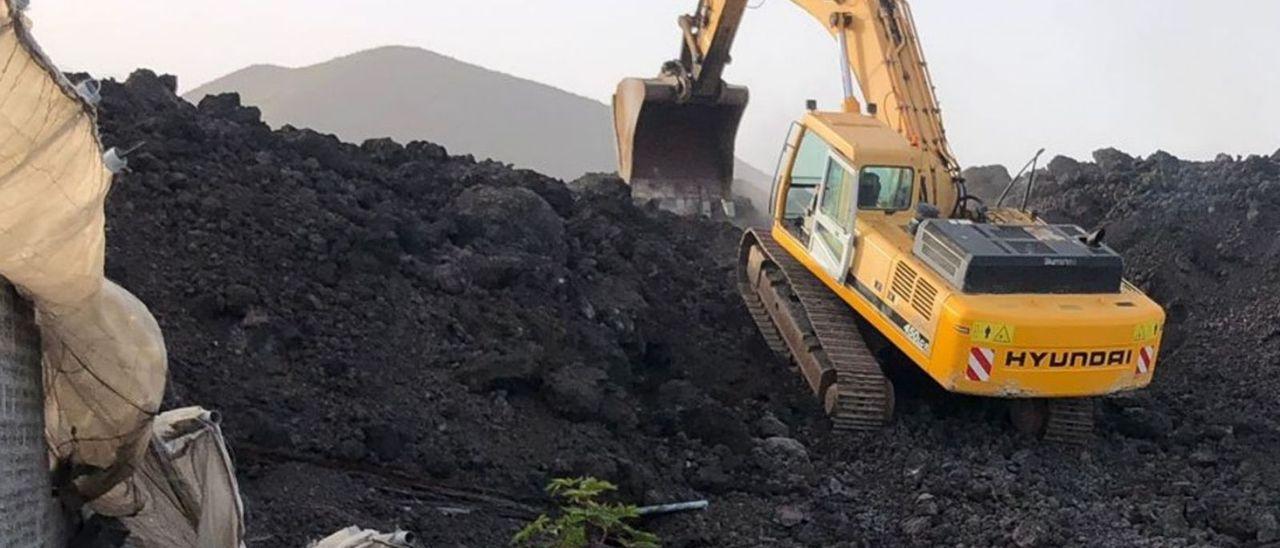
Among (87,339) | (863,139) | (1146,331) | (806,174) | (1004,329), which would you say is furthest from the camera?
(806,174)

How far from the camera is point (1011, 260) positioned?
285 inches

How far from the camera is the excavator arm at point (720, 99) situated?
8.69 metres

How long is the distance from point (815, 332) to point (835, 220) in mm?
753

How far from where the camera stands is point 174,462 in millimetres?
3354

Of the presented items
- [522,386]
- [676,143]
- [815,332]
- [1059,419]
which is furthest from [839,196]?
[676,143]

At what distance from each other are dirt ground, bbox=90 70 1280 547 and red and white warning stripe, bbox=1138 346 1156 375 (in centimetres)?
52

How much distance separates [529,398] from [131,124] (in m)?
3.08

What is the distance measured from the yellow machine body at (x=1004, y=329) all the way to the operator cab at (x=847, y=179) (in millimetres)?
275

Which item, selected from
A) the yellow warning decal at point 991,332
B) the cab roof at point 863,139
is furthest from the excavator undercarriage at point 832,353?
the cab roof at point 863,139

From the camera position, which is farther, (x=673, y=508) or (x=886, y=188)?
(x=886, y=188)

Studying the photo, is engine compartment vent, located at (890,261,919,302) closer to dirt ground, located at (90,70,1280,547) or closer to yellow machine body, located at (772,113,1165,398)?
yellow machine body, located at (772,113,1165,398)

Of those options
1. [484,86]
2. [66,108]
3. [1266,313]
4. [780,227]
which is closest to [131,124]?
[780,227]

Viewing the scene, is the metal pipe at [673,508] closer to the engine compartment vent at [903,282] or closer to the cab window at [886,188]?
the engine compartment vent at [903,282]

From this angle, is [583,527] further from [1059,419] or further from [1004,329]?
[1059,419]
